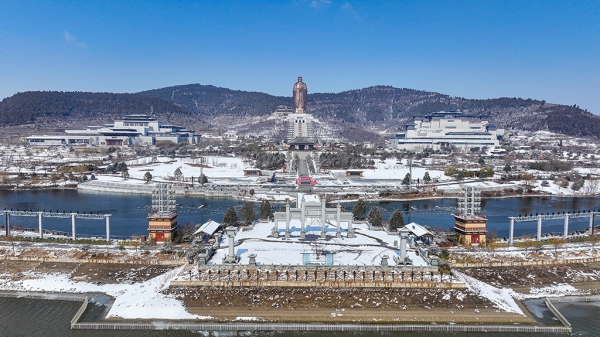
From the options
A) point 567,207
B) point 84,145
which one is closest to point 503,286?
point 567,207

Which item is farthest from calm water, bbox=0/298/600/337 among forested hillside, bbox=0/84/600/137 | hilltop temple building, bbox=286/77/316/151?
forested hillside, bbox=0/84/600/137

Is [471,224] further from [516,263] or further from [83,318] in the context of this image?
[83,318]

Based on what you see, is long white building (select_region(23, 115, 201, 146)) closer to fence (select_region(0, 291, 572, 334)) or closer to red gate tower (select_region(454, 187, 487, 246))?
red gate tower (select_region(454, 187, 487, 246))

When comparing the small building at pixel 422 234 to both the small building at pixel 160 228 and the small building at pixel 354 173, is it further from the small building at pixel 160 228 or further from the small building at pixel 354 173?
the small building at pixel 354 173

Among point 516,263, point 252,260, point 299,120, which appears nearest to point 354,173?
point 516,263

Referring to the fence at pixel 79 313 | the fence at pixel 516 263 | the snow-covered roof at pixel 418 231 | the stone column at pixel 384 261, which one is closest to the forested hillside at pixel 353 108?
the fence at pixel 516 263
